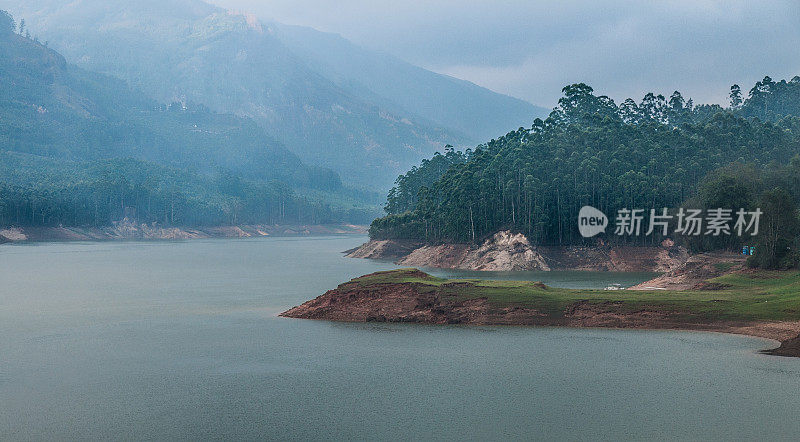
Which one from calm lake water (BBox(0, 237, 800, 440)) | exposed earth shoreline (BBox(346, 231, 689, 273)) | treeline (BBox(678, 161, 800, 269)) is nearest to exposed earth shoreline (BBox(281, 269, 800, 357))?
calm lake water (BBox(0, 237, 800, 440))

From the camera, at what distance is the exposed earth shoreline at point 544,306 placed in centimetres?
3950

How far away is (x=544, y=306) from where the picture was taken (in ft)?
141

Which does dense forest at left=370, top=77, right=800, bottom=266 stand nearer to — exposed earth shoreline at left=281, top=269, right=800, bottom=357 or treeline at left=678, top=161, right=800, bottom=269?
treeline at left=678, top=161, right=800, bottom=269

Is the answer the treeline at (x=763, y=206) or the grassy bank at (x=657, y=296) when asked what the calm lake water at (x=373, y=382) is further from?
the treeline at (x=763, y=206)

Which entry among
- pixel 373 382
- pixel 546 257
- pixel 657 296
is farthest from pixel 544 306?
pixel 546 257

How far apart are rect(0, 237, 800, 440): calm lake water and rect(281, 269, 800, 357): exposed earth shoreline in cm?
184

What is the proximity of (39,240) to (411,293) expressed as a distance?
187 meters

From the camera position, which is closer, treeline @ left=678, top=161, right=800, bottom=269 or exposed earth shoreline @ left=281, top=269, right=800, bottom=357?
exposed earth shoreline @ left=281, top=269, right=800, bottom=357

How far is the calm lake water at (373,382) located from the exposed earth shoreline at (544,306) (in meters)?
1.84

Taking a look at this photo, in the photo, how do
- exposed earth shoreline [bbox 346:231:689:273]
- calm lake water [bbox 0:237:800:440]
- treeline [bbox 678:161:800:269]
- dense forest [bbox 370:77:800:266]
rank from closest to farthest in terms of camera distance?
1. calm lake water [bbox 0:237:800:440]
2. treeline [bbox 678:161:800:269]
3. exposed earth shoreline [bbox 346:231:689:273]
4. dense forest [bbox 370:77:800:266]

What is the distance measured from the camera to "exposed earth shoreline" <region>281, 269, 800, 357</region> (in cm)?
3950

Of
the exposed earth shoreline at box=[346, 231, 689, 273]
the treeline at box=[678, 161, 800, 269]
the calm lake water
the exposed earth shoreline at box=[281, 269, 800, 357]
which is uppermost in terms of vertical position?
the treeline at box=[678, 161, 800, 269]

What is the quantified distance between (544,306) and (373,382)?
18618 millimetres

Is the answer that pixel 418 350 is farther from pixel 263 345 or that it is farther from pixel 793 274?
pixel 793 274
